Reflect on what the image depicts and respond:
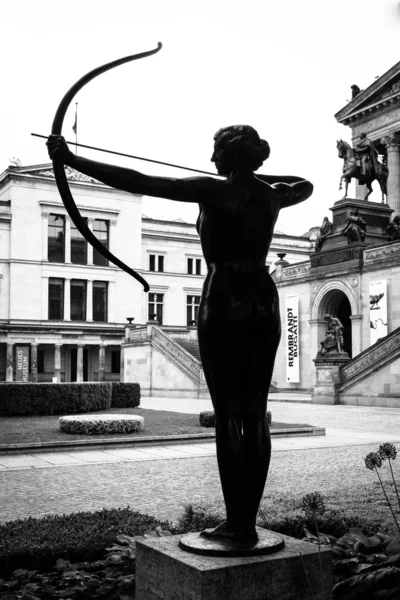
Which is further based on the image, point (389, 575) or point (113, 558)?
point (113, 558)

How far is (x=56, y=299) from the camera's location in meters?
66.2

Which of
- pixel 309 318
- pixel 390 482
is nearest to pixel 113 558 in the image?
pixel 390 482

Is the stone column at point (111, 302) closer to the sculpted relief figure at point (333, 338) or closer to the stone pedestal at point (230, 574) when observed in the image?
the sculpted relief figure at point (333, 338)

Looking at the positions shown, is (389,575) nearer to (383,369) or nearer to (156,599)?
(156,599)

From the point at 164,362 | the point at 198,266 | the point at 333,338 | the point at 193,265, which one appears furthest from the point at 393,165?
the point at 333,338

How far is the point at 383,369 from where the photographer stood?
29906 millimetres

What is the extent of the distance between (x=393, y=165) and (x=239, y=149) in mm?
54510

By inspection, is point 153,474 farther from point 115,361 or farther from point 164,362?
point 115,361

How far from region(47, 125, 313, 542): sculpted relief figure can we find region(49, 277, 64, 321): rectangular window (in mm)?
62185

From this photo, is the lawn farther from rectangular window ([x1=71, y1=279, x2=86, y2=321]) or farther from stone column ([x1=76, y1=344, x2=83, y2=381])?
rectangular window ([x1=71, y1=279, x2=86, y2=321])

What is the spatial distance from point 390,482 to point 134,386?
19436mm

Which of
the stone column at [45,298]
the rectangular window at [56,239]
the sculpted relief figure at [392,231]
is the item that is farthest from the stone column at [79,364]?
the sculpted relief figure at [392,231]

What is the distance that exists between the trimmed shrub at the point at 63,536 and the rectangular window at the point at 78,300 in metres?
60.1

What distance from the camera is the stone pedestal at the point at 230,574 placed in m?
3.87
